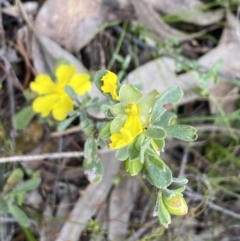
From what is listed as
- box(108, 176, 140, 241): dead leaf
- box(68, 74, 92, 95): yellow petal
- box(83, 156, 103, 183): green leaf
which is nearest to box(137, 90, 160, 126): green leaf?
box(83, 156, 103, 183): green leaf

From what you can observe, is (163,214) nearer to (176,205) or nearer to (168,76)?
(176,205)

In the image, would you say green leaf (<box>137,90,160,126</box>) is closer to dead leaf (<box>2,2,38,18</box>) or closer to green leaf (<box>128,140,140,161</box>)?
green leaf (<box>128,140,140,161</box>)

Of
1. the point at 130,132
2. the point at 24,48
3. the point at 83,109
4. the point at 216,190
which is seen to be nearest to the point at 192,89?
the point at 216,190

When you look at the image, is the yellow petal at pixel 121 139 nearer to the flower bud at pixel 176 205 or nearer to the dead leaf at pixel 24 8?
the flower bud at pixel 176 205

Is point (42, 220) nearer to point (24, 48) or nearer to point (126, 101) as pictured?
point (24, 48)

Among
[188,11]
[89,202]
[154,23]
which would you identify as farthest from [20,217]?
[188,11]

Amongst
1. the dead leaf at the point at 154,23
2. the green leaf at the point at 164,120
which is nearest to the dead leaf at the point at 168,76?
the dead leaf at the point at 154,23
